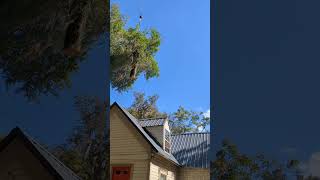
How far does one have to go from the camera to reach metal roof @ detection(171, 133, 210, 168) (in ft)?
21.7

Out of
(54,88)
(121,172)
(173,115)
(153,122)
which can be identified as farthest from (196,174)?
(54,88)

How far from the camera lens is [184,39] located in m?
7.55

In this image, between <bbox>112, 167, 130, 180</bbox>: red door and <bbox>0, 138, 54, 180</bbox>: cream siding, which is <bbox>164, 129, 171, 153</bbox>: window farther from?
<bbox>0, 138, 54, 180</bbox>: cream siding

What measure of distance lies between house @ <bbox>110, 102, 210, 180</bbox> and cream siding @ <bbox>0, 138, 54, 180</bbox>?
382 centimetres

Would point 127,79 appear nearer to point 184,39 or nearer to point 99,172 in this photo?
point 184,39

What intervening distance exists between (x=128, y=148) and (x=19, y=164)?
4419 mm

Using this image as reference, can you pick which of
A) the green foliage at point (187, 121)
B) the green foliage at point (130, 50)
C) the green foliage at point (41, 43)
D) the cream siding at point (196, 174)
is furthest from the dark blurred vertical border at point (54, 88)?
the green foliage at point (187, 121)

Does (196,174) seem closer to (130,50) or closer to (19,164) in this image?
(130,50)
